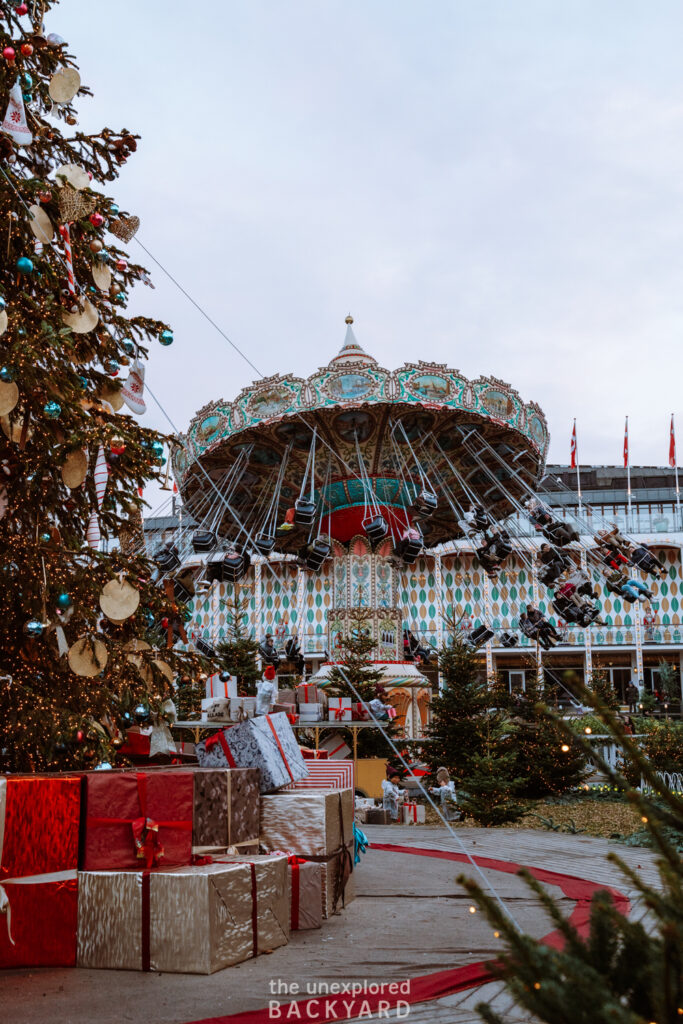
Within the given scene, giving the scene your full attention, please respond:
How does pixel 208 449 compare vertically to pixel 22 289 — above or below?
above

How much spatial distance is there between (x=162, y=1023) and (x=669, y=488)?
50.2 m

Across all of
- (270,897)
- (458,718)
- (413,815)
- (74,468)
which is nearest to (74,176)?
(74,468)

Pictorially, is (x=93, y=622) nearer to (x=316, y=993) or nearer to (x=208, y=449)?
(x=316, y=993)

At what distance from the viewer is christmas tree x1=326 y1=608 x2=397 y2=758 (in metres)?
17.2

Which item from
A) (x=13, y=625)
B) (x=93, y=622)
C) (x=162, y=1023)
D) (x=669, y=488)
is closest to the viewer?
(x=162, y=1023)

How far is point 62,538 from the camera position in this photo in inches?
254

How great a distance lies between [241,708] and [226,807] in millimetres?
3106

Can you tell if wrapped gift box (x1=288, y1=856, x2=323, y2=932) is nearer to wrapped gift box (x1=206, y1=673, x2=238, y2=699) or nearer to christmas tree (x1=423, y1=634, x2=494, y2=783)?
wrapped gift box (x1=206, y1=673, x2=238, y2=699)

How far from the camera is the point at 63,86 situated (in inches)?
230

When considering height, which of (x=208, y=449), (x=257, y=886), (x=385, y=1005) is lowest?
(x=385, y=1005)

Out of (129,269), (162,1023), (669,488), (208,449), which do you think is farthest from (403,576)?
(162,1023)

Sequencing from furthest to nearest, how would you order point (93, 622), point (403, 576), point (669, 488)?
point (669, 488)
point (403, 576)
point (93, 622)

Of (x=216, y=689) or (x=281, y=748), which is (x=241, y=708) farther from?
(x=281, y=748)

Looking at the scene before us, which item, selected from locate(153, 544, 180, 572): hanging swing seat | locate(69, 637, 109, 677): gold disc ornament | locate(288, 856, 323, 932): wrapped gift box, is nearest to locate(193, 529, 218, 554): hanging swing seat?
locate(153, 544, 180, 572): hanging swing seat
